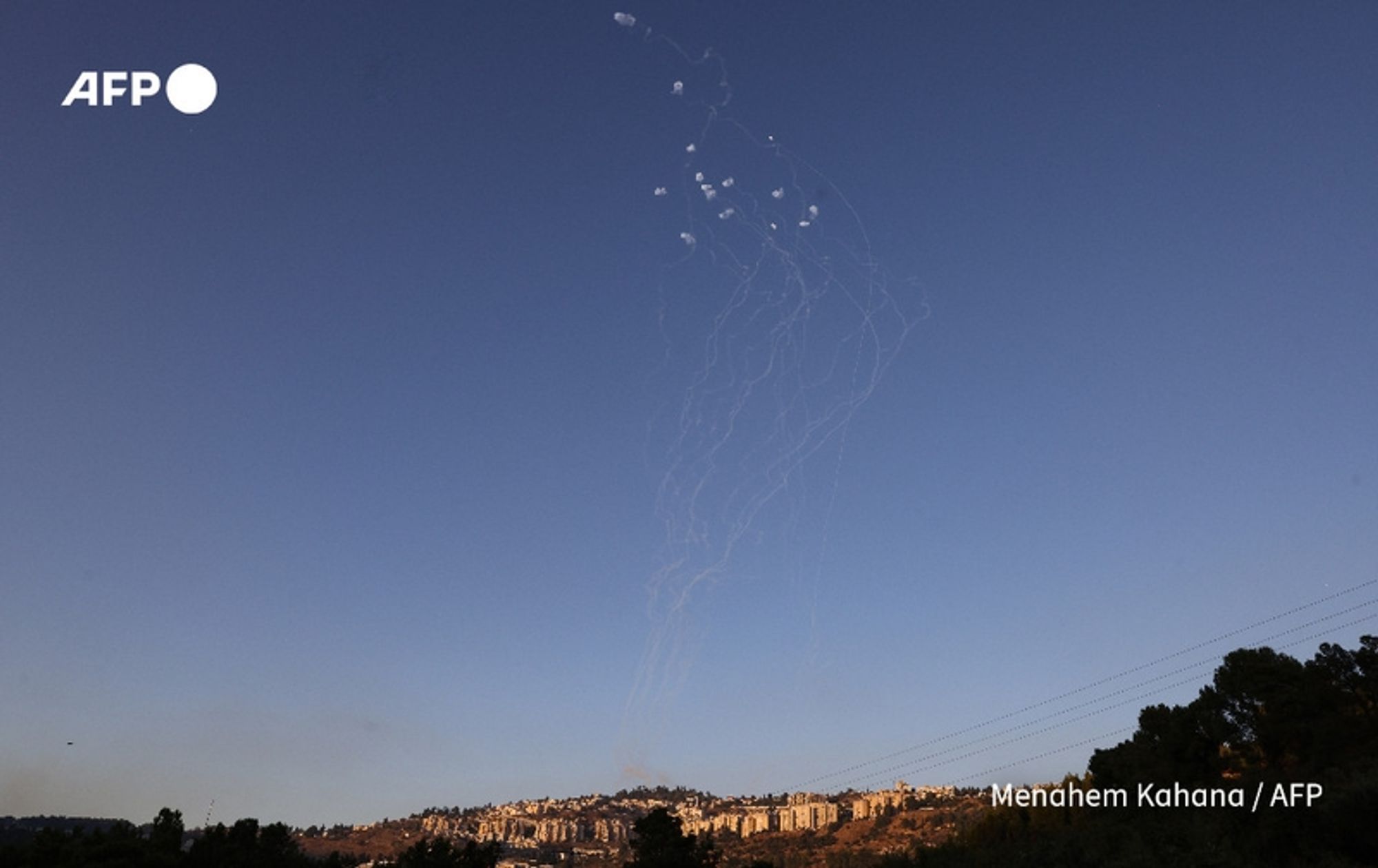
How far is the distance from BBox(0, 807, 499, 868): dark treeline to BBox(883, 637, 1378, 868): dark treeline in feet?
92.4

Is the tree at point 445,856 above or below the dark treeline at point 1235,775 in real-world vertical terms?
below

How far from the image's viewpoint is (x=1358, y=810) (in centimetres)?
3091

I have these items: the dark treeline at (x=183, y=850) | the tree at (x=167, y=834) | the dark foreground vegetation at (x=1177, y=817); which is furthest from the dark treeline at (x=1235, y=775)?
the tree at (x=167, y=834)

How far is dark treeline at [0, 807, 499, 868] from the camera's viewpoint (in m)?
42.6

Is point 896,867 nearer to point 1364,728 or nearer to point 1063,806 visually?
point 1063,806

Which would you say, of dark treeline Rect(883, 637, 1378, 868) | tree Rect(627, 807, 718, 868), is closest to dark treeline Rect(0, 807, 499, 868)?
tree Rect(627, 807, 718, 868)

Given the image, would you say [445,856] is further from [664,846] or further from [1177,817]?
[1177,817]

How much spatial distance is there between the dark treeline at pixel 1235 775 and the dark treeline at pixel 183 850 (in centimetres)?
2817

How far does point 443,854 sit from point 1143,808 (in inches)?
1560

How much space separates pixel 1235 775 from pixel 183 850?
2406 inches

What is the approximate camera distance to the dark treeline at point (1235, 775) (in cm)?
3525

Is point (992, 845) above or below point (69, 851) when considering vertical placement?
below

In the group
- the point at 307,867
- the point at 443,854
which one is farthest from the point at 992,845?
the point at 307,867

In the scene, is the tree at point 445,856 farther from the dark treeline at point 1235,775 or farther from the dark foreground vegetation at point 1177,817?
the dark treeline at point 1235,775
